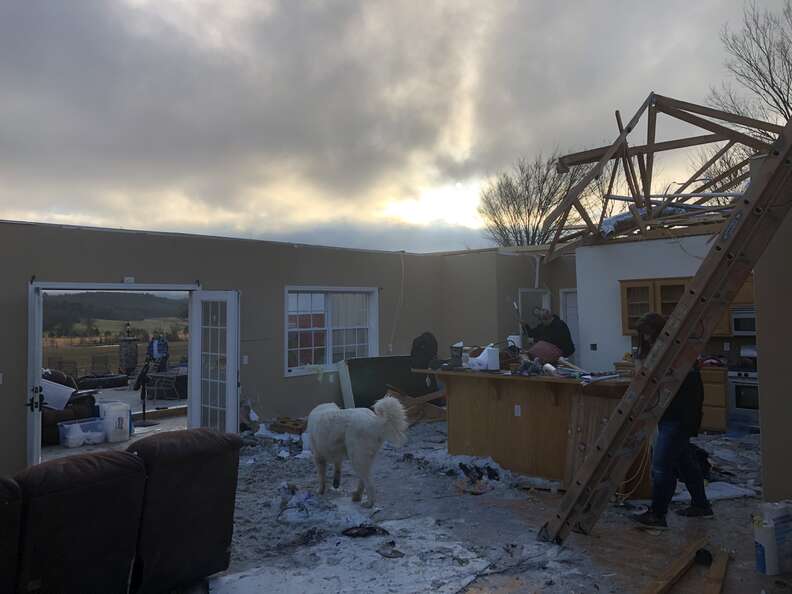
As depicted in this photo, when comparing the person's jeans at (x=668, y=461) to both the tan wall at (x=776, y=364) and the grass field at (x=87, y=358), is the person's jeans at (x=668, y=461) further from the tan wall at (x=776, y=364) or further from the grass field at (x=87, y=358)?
the grass field at (x=87, y=358)

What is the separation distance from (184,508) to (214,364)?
499cm

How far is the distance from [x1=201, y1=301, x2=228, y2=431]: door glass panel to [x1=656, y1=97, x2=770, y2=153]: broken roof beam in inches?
291

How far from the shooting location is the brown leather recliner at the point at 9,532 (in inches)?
107

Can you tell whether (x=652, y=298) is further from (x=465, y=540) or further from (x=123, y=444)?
(x=123, y=444)

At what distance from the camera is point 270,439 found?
8484 mm

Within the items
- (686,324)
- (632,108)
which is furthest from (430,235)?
(686,324)

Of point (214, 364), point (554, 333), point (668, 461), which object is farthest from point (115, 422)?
point (668, 461)

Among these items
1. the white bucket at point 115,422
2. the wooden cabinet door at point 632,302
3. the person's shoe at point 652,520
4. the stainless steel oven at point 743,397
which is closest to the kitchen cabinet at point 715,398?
the stainless steel oven at point 743,397

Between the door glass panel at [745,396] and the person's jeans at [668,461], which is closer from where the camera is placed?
the person's jeans at [668,461]

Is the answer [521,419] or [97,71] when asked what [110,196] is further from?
[521,419]

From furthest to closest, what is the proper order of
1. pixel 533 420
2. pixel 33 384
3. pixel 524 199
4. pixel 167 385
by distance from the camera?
pixel 524 199 < pixel 167 385 < pixel 33 384 < pixel 533 420

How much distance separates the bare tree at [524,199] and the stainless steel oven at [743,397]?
14.6m

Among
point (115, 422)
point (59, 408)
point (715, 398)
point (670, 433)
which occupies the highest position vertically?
point (670, 433)

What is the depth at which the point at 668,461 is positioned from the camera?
189 inches
